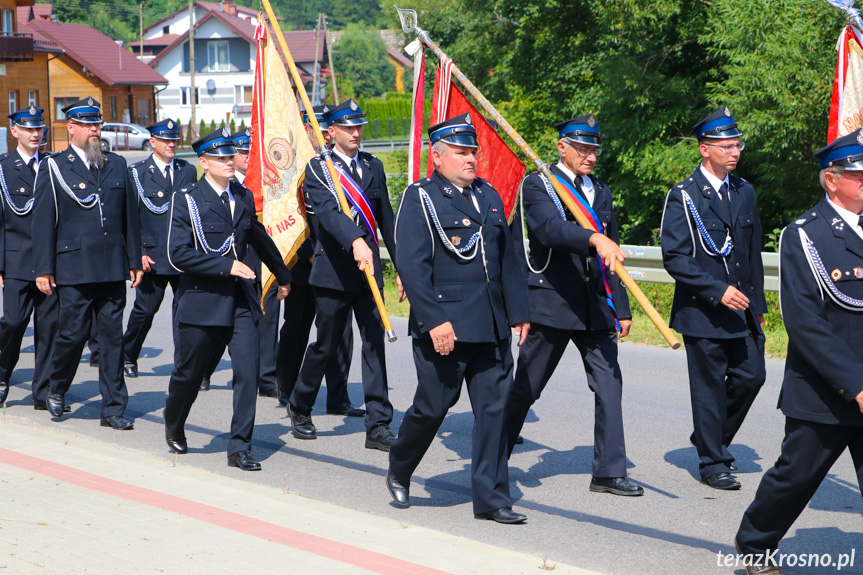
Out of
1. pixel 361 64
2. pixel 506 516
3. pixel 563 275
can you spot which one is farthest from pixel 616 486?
pixel 361 64

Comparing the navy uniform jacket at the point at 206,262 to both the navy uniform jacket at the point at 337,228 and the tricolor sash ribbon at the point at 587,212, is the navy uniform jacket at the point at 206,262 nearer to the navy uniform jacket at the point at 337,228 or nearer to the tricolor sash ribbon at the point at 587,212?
the navy uniform jacket at the point at 337,228

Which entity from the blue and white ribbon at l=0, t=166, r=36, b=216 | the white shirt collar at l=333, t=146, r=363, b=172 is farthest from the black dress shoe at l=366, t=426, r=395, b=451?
the blue and white ribbon at l=0, t=166, r=36, b=216

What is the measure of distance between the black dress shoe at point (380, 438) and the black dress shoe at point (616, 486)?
1.61m

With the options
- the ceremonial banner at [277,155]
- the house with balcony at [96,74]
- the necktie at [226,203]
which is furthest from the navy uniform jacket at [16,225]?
the house with balcony at [96,74]

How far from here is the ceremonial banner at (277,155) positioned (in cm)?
816

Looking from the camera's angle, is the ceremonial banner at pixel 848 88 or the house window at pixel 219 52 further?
the house window at pixel 219 52

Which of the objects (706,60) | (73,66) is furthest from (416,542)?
(73,66)

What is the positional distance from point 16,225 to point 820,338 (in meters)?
6.77

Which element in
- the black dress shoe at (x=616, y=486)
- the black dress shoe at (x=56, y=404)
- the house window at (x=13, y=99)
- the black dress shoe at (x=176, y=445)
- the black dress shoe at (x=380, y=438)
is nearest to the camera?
the black dress shoe at (x=616, y=486)

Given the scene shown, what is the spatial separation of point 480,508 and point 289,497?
1.14 meters

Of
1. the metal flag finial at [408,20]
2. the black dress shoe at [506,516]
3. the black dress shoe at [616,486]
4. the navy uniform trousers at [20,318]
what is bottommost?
the black dress shoe at [616,486]

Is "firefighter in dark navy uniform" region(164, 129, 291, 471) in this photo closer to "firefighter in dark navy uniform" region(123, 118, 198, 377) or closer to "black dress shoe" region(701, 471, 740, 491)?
"firefighter in dark navy uniform" region(123, 118, 198, 377)

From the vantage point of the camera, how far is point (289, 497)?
6.20m

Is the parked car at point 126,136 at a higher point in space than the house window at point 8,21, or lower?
lower
